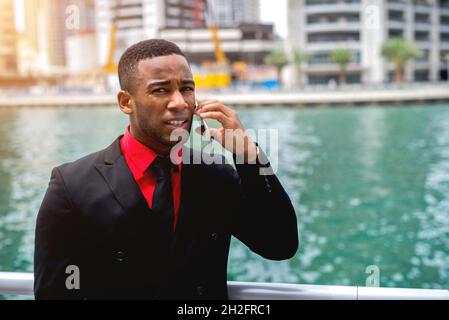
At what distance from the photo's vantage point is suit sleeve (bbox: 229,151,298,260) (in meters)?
2.15

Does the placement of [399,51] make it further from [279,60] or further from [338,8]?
[279,60]

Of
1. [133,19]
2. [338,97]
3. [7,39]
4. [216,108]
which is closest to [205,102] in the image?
[216,108]

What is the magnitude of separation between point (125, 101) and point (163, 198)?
16.0 inches

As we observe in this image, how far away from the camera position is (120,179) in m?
2.14

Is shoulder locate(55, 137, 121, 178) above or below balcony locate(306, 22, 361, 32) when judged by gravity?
below

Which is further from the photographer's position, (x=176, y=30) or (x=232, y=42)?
(x=232, y=42)

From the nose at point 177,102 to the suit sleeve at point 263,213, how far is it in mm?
302

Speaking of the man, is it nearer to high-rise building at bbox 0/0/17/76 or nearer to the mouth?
the mouth

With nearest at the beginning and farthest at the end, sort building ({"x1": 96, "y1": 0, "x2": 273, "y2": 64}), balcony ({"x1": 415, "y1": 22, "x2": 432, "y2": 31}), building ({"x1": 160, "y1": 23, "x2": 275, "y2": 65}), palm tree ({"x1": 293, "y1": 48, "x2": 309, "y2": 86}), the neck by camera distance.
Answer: the neck
palm tree ({"x1": 293, "y1": 48, "x2": 309, "y2": 86})
balcony ({"x1": 415, "y1": 22, "x2": 432, "y2": 31})
building ({"x1": 160, "y1": 23, "x2": 275, "y2": 65})
building ({"x1": 96, "y1": 0, "x2": 273, "y2": 64})

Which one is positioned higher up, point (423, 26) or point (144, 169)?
point (423, 26)

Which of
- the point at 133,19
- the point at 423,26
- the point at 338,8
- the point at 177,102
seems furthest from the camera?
the point at 133,19

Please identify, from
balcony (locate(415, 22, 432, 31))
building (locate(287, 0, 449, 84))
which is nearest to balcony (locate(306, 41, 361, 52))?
building (locate(287, 0, 449, 84))

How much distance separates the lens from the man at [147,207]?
2.11 m
